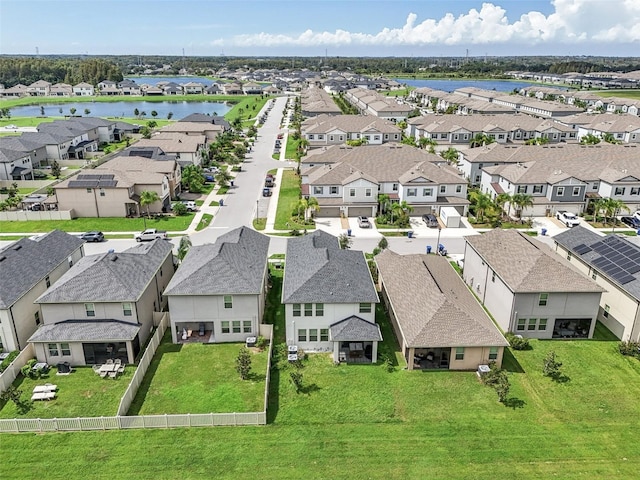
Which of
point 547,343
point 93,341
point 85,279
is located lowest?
point 547,343

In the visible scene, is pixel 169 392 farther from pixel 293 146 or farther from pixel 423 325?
pixel 293 146

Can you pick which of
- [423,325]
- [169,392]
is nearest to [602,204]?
[423,325]

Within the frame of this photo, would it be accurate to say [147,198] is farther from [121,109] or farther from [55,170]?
[121,109]

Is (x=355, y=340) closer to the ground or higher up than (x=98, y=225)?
higher up

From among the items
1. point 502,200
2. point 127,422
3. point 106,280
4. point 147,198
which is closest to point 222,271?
point 106,280

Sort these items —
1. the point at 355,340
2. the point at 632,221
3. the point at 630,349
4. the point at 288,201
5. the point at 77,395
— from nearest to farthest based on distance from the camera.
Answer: the point at 77,395 → the point at 355,340 → the point at 630,349 → the point at 632,221 → the point at 288,201

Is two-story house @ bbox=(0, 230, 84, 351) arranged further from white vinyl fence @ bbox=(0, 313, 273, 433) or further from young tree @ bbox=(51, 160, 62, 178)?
young tree @ bbox=(51, 160, 62, 178)
